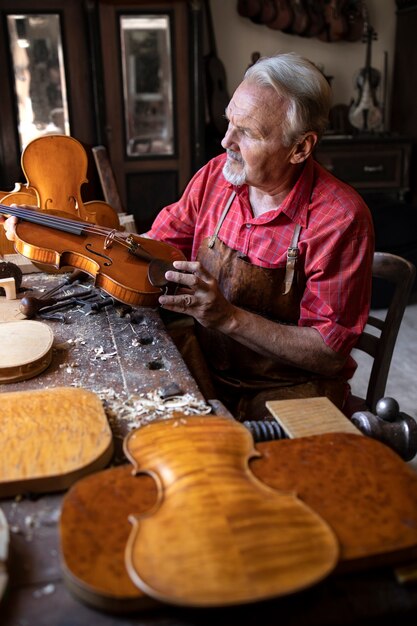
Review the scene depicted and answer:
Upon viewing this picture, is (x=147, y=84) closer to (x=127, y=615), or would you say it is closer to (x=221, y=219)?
(x=221, y=219)

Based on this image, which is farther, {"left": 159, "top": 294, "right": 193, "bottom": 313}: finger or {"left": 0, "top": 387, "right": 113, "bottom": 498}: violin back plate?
{"left": 159, "top": 294, "right": 193, "bottom": 313}: finger

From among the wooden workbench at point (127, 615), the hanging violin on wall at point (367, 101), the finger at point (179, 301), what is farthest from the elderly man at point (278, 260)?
the hanging violin on wall at point (367, 101)

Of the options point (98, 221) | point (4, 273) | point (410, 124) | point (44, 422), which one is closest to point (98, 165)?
point (98, 221)

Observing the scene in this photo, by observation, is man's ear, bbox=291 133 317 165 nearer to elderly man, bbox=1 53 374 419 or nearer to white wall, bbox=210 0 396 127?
elderly man, bbox=1 53 374 419

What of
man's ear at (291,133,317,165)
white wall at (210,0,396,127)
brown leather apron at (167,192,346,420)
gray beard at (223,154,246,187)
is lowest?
brown leather apron at (167,192,346,420)

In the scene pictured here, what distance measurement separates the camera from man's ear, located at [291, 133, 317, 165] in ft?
5.25

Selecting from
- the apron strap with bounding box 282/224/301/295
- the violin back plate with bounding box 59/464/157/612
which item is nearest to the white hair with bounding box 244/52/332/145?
the apron strap with bounding box 282/224/301/295

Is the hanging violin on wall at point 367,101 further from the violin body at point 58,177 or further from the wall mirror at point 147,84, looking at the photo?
the violin body at point 58,177

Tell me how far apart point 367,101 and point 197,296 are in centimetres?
447

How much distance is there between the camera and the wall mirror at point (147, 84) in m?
4.33

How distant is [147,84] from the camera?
4.49 meters

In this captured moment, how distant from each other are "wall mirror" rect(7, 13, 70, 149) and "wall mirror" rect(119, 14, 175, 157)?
475mm

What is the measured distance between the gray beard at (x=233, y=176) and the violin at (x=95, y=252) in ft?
0.96

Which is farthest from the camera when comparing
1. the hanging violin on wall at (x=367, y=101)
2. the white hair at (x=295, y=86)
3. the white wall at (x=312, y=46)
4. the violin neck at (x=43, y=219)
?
the hanging violin on wall at (x=367, y=101)
